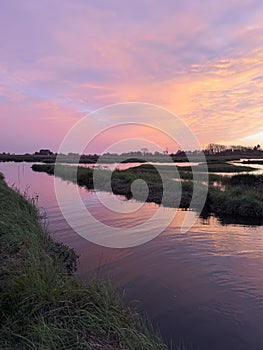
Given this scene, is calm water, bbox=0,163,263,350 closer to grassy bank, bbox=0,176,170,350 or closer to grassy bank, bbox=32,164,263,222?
grassy bank, bbox=0,176,170,350

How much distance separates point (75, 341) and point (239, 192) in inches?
597

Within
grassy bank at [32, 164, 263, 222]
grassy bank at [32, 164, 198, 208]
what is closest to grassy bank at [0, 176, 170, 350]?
grassy bank at [32, 164, 263, 222]

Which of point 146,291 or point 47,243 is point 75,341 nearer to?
point 146,291

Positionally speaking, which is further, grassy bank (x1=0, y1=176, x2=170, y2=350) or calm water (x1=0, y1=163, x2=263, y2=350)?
calm water (x1=0, y1=163, x2=263, y2=350)

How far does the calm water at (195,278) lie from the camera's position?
5.72 meters

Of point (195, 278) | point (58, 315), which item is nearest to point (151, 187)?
point (195, 278)

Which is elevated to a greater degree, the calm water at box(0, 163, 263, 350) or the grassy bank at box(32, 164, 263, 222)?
the grassy bank at box(32, 164, 263, 222)

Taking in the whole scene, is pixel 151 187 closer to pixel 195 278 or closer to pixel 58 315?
pixel 195 278

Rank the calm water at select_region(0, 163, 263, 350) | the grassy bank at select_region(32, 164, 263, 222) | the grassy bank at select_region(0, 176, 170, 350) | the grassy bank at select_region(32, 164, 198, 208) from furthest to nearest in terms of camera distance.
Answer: the grassy bank at select_region(32, 164, 198, 208), the grassy bank at select_region(32, 164, 263, 222), the calm water at select_region(0, 163, 263, 350), the grassy bank at select_region(0, 176, 170, 350)

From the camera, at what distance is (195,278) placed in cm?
796

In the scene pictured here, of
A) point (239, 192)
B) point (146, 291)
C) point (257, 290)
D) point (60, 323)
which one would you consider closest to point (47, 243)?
point (146, 291)

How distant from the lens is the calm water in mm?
5723

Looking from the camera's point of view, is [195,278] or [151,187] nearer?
[195,278]

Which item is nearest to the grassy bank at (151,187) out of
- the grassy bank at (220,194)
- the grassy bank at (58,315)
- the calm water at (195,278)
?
the grassy bank at (220,194)
